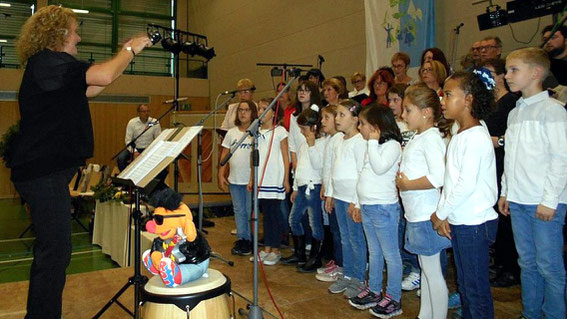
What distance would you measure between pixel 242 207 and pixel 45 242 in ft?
7.28

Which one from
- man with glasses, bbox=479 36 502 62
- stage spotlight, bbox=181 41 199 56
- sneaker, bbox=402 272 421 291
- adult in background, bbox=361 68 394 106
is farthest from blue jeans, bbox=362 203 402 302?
stage spotlight, bbox=181 41 199 56

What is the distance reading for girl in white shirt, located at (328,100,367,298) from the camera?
3022mm

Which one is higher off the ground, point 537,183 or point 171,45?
point 171,45

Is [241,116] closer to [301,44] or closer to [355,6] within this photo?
[355,6]

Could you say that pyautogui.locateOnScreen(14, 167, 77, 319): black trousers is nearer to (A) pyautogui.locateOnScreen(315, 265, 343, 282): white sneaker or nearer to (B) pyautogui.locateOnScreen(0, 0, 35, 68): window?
(A) pyautogui.locateOnScreen(315, 265, 343, 282): white sneaker

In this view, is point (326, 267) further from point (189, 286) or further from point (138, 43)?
point (138, 43)

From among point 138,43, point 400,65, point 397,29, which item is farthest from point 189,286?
point 397,29

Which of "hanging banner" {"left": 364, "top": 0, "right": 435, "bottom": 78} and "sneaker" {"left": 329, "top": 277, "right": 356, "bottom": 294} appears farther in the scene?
"hanging banner" {"left": 364, "top": 0, "right": 435, "bottom": 78}

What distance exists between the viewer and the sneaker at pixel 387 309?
2.62m

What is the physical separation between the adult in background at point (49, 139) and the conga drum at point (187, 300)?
1.79 ft

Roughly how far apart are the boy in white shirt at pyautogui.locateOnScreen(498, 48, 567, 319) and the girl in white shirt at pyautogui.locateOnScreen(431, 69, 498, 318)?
0.79 ft

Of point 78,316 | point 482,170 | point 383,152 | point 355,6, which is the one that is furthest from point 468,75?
point 355,6

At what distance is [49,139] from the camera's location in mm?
2109

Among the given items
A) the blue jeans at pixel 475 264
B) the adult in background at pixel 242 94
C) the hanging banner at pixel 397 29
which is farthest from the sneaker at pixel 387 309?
the hanging banner at pixel 397 29
